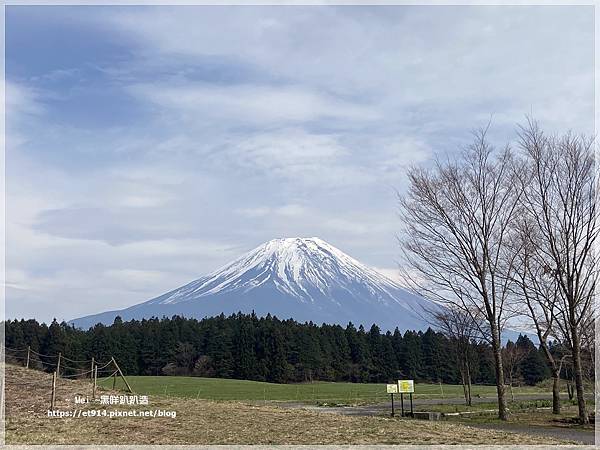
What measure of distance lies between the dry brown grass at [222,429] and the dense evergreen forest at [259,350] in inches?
1348

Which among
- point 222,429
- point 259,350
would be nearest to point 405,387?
point 222,429

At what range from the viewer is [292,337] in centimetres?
5541

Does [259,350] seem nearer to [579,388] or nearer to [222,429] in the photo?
[579,388]

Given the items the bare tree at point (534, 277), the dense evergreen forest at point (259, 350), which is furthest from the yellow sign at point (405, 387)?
the dense evergreen forest at point (259, 350)

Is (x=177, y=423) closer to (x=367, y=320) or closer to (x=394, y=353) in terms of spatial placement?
(x=394, y=353)

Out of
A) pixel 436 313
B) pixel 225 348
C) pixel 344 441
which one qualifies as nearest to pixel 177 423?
pixel 344 441

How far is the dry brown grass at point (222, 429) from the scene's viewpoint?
10328 mm

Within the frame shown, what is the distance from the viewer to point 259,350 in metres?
54.9

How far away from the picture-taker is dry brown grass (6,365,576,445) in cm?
1033

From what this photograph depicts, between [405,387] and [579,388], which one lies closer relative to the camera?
[579,388]

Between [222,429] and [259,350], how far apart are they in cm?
4394

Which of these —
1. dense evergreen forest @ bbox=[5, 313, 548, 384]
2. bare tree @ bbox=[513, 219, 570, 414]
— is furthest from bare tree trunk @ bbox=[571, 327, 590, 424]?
dense evergreen forest @ bbox=[5, 313, 548, 384]

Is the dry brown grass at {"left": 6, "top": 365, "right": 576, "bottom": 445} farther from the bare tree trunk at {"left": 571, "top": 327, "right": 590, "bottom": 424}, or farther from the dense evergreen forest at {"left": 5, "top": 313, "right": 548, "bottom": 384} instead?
the dense evergreen forest at {"left": 5, "top": 313, "right": 548, "bottom": 384}

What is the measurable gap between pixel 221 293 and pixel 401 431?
188m
